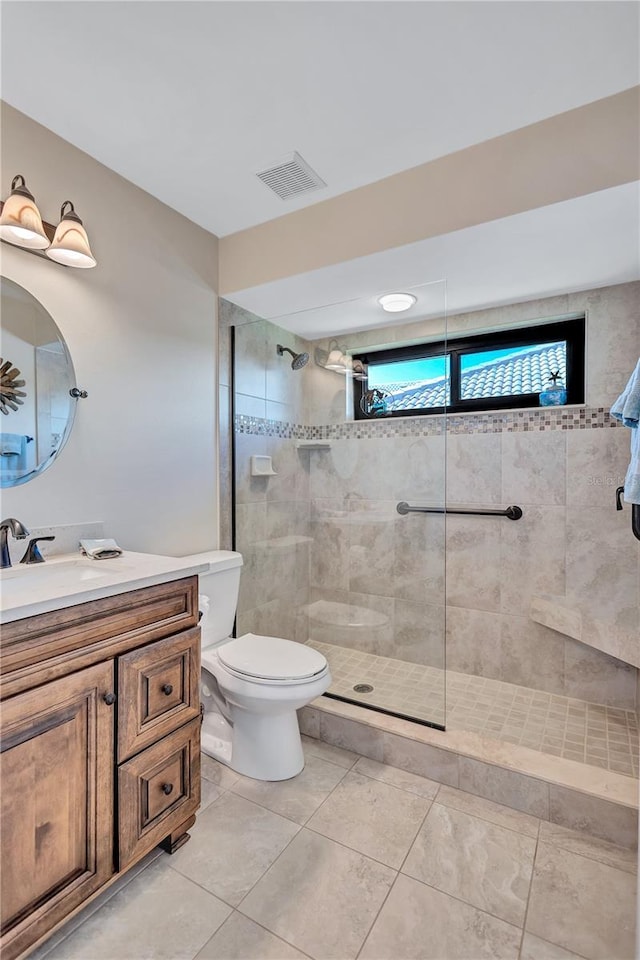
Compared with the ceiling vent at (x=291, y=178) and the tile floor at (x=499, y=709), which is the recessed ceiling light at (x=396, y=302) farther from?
the tile floor at (x=499, y=709)

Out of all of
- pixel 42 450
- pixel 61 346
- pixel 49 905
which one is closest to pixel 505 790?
pixel 49 905

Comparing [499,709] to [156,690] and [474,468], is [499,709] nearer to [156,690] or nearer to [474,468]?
[474,468]

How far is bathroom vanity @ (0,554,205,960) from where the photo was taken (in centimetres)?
105

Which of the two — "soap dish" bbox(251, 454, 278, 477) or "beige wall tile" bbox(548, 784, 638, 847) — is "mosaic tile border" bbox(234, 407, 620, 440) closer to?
"soap dish" bbox(251, 454, 278, 477)

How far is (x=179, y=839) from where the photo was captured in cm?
150

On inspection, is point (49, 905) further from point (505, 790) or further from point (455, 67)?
point (455, 67)

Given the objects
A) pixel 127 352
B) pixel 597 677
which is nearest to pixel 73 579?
pixel 127 352

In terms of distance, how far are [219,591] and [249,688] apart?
472 millimetres

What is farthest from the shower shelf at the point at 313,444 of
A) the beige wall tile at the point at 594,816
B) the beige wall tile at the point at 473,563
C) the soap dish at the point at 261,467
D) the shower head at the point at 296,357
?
the beige wall tile at the point at 594,816

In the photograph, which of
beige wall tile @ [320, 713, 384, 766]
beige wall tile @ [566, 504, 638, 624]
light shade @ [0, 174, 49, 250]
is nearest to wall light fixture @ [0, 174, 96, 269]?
light shade @ [0, 174, 49, 250]

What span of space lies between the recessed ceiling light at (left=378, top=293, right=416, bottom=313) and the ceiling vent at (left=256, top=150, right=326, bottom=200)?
1.80ft

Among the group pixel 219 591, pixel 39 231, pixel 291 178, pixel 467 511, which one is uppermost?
pixel 291 178

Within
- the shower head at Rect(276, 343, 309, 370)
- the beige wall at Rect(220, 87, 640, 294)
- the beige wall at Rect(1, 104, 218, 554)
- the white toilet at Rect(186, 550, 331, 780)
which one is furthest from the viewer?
the shower head at Rect(276, 343, 309, 370)

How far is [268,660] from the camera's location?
1877 millimetres
